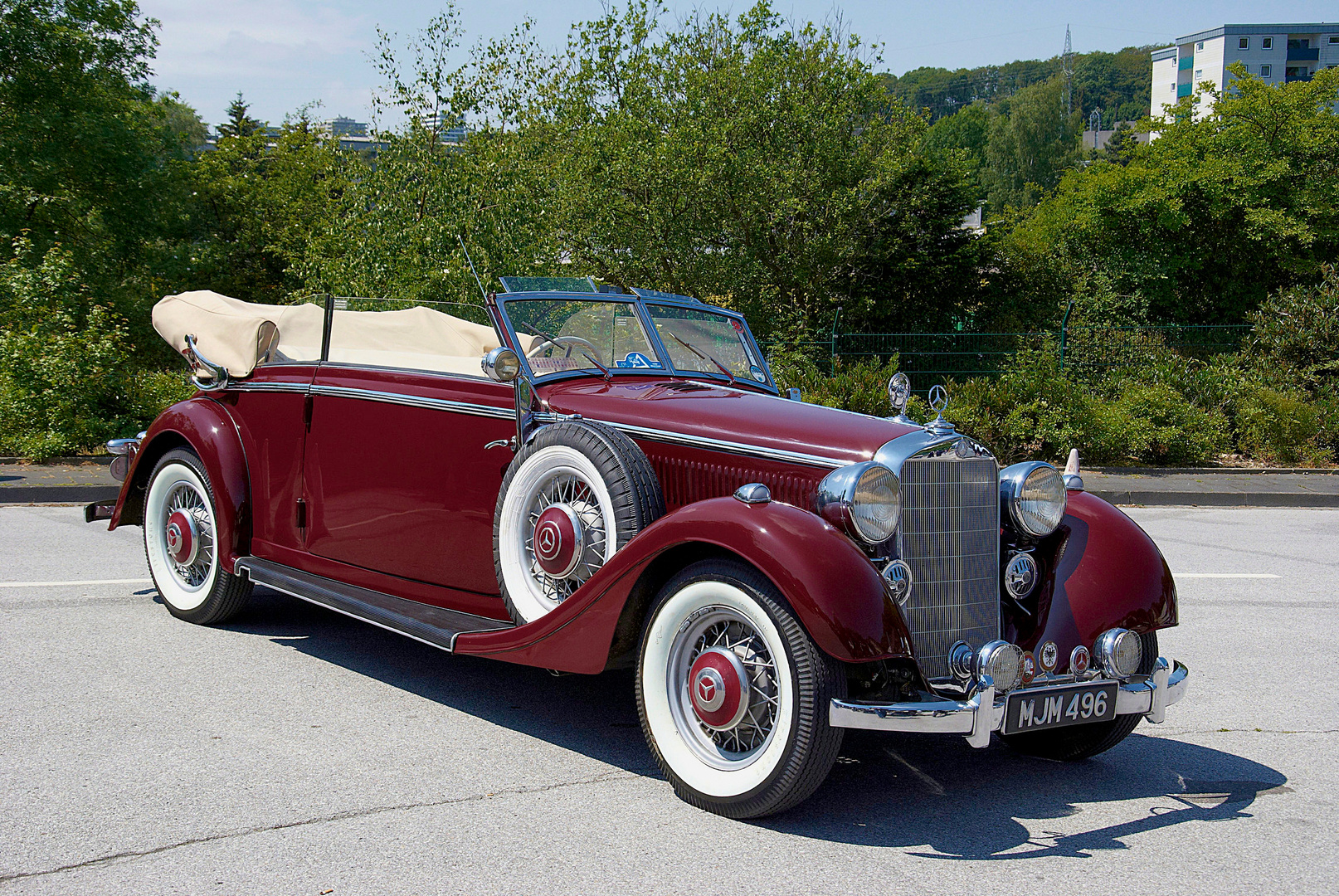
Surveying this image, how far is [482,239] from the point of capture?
14047mm

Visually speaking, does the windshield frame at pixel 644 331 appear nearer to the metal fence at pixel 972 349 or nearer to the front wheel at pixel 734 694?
the front wheel at pixel 734 694

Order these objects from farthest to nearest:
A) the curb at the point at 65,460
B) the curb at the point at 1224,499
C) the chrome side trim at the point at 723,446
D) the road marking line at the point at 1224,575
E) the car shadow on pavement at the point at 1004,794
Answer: the curb at the point at 1224,499 → the curb at the point at 65,460 → the road marking line at the point at 1224,575 → the chrome side trim at the point at 723,446 → the car shadow on pavement at the point at 1004,794

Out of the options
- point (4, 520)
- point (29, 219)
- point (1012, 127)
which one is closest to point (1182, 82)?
point (1012, 127)

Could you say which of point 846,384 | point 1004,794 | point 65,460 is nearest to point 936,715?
point 1004,794

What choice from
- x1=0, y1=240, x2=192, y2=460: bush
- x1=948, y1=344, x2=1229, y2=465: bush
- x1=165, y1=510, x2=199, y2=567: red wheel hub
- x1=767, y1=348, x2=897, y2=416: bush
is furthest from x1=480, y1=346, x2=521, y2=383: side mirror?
x1=948, y1=344, x2=1229, y2=465: bush

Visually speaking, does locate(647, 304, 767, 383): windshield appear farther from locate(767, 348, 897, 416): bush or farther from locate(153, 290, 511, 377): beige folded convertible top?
locate(767, 348, 897, 416): bush

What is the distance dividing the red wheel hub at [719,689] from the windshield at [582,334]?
1823 millimetres

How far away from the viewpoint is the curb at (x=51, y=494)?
35.0 feet

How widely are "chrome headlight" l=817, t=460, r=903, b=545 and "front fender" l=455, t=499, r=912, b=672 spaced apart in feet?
0.47

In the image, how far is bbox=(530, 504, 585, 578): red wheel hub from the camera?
4281mm

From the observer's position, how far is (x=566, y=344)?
16.8ft

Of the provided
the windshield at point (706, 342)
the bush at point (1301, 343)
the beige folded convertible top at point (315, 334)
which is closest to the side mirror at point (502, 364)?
the beige folded convertible top at point (315, 334)

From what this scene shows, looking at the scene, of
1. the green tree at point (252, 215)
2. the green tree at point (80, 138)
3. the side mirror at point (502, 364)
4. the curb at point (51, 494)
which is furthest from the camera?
the green tree at point (252, 215)

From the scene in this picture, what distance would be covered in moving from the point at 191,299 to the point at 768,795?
4730mm
